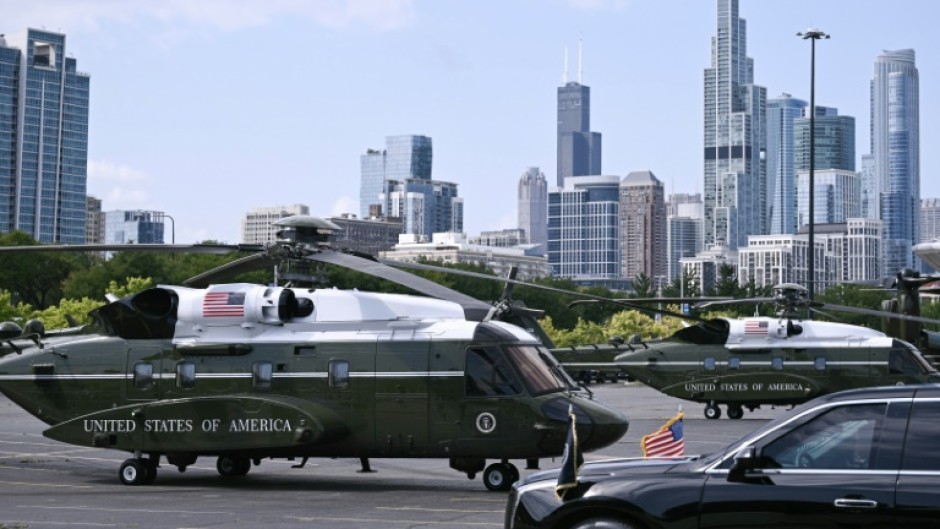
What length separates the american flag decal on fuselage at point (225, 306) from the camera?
21.6 m

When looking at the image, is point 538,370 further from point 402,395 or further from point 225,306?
point 225,306

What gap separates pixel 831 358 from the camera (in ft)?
128

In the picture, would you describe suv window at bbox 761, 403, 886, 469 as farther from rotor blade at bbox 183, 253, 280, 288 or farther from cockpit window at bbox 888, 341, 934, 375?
cockpit window at bbox 888, 341, 934, 375

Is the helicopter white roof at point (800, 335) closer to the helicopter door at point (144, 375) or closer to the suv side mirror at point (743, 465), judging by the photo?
the helicopter door at point (144, 375)

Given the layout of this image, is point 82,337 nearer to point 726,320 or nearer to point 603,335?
point 726,320

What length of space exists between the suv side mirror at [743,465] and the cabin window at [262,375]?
40.6 ft

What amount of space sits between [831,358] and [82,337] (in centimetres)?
2301

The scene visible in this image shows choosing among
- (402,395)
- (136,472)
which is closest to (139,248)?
(136,472)

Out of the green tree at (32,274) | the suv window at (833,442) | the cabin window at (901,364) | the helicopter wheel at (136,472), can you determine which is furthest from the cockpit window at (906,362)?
the green tree at (32,274)

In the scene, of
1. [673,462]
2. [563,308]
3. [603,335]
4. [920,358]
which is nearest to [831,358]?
[920,358]

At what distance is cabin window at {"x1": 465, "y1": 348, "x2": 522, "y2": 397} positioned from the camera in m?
20.2

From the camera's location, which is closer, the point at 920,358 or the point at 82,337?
the point at 82,337

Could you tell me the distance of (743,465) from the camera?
9.82 m

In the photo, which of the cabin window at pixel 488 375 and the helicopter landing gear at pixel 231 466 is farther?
the helicopter landing gear at pixel 231 466
